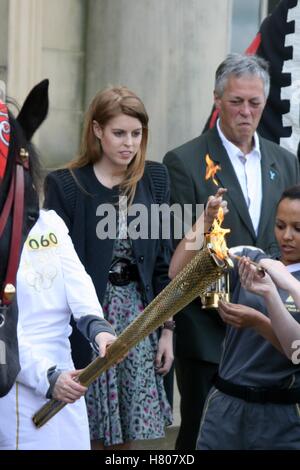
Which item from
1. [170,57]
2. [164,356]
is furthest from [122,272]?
[170,57]

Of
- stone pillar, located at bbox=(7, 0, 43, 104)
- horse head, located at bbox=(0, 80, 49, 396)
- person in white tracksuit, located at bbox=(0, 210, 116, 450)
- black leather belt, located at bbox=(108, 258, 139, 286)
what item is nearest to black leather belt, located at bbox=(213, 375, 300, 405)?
person in white tracksuit, located at bbox=(0, 210, 116, 450)

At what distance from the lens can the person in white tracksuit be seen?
3662 millimetres

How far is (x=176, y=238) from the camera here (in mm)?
5332

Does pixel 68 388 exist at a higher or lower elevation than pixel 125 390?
higher

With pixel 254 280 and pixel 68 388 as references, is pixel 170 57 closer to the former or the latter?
pixel 254 280

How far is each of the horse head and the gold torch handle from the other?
0.92 ft

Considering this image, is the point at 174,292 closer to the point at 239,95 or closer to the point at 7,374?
the point at 7,374

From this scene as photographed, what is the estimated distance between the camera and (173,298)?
304cm

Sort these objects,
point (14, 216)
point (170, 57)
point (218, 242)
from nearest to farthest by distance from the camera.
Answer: point (218, 242) < point (14, 216) < point (170, 57)

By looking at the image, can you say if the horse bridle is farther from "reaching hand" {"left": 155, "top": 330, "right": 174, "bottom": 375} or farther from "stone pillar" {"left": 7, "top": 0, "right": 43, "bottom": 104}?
"stone pillar" {"left": 7, "top": 0, "right": 43, "bottom": 104}

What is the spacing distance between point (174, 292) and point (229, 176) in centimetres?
242

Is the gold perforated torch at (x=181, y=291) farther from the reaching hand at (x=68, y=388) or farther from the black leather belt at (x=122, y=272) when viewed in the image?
the black leather belt at (x=122, y=272)

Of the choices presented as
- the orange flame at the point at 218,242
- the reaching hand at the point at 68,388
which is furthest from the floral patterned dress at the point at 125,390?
the orange flame at the point at 218,242

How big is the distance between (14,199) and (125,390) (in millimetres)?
1831
